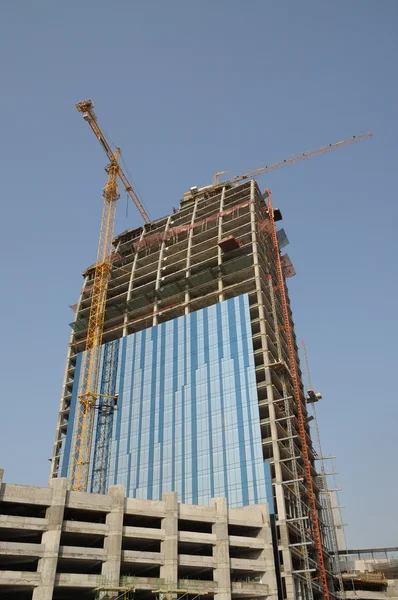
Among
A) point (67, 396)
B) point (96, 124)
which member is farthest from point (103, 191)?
point (67, 396)

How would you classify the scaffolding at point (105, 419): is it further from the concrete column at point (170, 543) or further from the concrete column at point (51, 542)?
the concrete column at point (51, 542)

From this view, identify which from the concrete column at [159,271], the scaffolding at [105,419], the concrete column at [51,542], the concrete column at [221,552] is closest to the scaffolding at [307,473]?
the concrete column at [221,552]

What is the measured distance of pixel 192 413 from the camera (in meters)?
90.7

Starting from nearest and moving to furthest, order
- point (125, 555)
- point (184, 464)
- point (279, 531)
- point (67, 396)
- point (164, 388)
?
point (125, 555) → point (279, 531) → point (184, 464) → point (164, 388) → point (67, 396)

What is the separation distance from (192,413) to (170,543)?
105 ft

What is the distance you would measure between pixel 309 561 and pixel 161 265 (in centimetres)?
7203

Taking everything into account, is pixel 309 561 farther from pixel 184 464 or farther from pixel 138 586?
pixel 138 586

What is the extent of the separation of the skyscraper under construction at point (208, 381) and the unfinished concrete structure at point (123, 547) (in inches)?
394

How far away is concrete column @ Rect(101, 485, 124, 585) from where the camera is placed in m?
55.6

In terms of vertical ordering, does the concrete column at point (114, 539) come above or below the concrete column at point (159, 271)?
below

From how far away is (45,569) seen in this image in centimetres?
5278

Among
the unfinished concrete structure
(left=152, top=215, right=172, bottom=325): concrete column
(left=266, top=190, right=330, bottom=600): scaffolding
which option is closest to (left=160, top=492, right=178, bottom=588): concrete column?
the unfinished concrete structure

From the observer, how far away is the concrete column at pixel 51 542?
170 ft

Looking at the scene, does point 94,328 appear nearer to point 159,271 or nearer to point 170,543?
point 159,271
